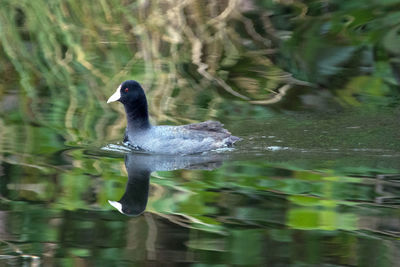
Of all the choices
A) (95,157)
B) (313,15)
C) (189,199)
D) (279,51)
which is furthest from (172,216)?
(313,15)

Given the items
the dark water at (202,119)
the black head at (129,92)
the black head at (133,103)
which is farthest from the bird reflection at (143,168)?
the black head at (129,92)

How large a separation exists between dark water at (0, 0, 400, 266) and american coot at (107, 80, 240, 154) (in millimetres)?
127

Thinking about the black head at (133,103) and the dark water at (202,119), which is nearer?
the dark water at (202,119)

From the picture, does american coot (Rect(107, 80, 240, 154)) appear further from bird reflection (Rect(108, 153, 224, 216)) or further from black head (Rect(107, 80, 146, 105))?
bird reflection (Rect(108, 153, 224, 216))

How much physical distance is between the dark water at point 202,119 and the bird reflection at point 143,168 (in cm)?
2

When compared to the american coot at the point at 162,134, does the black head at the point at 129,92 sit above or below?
above

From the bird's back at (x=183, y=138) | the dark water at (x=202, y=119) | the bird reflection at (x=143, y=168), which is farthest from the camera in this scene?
the bird's back at (x=183, y=138)

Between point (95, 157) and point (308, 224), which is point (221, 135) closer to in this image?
point (95, 157)

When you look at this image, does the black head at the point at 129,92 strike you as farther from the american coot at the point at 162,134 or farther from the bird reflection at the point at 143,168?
the bird reflection at the point at 143,168

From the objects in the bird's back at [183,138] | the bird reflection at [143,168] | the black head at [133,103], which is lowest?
the bird reflection at [143,168]

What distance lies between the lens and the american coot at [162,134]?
25.4ft

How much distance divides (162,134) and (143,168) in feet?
2.36

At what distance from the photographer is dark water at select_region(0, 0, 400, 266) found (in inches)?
A: 203

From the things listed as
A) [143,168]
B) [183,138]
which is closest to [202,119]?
[183,138]
